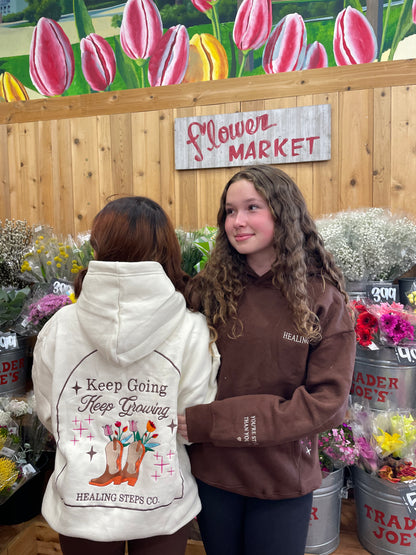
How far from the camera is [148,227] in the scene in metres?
1.00

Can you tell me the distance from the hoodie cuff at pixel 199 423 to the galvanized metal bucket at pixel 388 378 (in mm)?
907

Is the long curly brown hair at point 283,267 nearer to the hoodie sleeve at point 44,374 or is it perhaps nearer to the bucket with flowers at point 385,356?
the hoodie sleeve at point 44,374

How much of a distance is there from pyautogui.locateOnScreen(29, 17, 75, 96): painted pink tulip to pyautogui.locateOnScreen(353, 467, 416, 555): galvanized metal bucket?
294 cm

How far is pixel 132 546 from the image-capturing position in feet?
3.31

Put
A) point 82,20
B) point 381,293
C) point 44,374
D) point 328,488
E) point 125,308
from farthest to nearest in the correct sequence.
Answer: point 82,20, point 381,293, point 328,488, point 44,374, point 125,308

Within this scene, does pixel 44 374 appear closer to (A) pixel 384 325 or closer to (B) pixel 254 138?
(A) pixel 384 325

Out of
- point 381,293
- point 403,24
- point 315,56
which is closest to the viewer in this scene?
point 381,293

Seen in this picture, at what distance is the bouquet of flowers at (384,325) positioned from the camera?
1599mm

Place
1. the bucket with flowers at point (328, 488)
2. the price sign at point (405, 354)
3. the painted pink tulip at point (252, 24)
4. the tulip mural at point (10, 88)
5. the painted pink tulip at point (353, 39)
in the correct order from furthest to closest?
the tulip mural at point (10, 88), the painted pink tulip at point (252, 24), the painted pink tulip at point (353, 39), the price sign at point (405, 354), the bucket with flowers at point (328, 488)

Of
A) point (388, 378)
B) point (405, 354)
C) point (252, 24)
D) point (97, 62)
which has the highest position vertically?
point (252, 24)

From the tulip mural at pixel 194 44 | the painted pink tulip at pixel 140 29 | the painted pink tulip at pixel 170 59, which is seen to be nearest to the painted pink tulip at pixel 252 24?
the tulip mural at pixel 194 44

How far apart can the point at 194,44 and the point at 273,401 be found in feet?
8.17

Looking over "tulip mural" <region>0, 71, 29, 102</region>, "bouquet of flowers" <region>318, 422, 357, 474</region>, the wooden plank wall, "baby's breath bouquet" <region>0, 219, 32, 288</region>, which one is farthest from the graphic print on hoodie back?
"tulip mural" <region>0, 71, 29, 102</region>

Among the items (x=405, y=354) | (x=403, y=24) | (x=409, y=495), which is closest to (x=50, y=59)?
(x=403, y=24)
